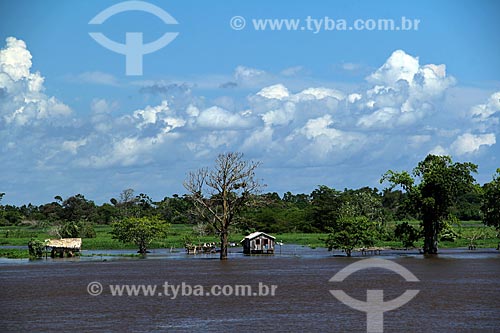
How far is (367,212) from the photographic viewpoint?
359 ft

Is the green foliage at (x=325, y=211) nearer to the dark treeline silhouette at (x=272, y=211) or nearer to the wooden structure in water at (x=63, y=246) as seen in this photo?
the dark treeline silhouette at (x=272, y=211)

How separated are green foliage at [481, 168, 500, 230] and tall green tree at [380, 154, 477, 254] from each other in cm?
429

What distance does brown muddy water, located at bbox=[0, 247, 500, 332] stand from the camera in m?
29.8

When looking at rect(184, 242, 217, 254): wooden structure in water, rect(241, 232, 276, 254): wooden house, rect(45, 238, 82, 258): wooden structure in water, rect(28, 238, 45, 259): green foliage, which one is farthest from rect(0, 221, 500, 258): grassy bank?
rect(184, 242, 217, 254): wooden structure in water

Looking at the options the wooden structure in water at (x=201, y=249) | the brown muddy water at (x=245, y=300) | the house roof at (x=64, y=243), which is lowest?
the brown muddy water at (x=245, y=300)

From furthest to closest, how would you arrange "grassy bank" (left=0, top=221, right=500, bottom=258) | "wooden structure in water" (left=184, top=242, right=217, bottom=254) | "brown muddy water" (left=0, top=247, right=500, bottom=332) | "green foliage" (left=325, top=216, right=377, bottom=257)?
"grassy bank" (left=0, top=221, right=500, bottom=258), "wooden structure in water" (left=184, top=242, right=217, bottom=254), "green foliage" (left=325, top=216, right=377, bottom=257), "brown muddy water" (left=0, top=247, right=500, bottom=332)

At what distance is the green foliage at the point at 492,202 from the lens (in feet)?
248

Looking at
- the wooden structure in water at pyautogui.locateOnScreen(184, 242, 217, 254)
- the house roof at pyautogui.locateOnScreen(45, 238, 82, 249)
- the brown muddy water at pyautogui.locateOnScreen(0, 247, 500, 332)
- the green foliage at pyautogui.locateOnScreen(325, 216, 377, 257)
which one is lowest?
the brown muddy water at pyautogui.locateOnScreen(0, 247, 500, 332)

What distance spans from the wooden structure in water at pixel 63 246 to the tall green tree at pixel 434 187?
1197 inches

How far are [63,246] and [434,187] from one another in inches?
1417

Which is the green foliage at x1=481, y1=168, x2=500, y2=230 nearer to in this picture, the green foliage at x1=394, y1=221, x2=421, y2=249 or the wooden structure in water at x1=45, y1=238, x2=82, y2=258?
the green foliage at x1=394, y1=221, x2=421, y2=249

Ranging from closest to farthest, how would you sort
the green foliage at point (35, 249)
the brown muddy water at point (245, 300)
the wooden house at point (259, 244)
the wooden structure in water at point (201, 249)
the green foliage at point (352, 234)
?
the brown muddy water at point (245, 300), the green foliage at point (352, 234), the green foliage at point (35, 249), the wooden house at point (259, 244), the wooden structure in water at point (201, 249)

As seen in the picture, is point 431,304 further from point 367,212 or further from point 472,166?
point 367,212

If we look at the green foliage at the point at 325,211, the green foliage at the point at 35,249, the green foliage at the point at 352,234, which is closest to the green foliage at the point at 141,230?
the green foliage at the point at 35,249
